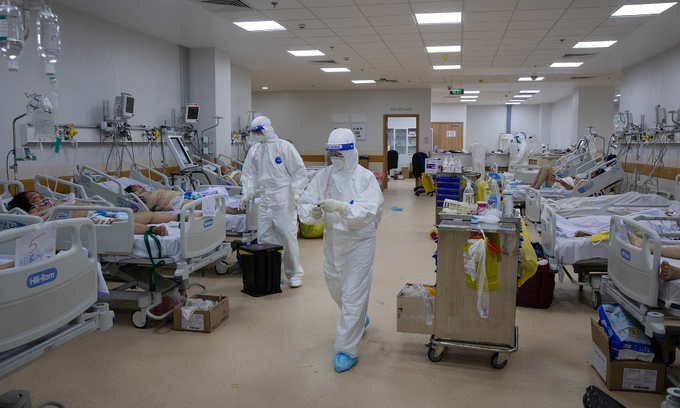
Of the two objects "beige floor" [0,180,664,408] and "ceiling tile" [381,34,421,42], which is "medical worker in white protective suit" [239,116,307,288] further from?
"ceiling tile" [381,34,421,42]

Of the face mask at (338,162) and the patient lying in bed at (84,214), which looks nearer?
the face mask at (338,162)

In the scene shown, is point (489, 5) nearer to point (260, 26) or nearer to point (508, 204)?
point (260, 26)

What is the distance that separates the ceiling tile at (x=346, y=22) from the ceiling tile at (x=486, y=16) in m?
1.35

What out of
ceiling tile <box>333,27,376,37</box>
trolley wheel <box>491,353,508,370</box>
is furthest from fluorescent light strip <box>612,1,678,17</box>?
trolley wheel <box>491,353,508,370</box>

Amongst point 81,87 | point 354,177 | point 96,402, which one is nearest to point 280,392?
point 96,402

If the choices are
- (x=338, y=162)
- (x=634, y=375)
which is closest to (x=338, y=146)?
(x=338, y=162)

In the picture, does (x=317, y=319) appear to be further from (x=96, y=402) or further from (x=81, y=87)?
(x=81, y=87)

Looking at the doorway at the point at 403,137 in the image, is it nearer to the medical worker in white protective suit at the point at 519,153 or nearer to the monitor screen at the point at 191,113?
the medical worker in white protective suit at the point at 519,153

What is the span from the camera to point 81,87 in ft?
21.2

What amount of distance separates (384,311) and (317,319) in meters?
0.61

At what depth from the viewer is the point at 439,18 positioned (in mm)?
6414

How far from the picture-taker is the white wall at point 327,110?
15.0 metres

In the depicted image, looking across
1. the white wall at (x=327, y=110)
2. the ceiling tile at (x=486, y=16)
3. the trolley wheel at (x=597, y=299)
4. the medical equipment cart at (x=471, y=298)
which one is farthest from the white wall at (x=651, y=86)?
the medical equipment cart at (x=471, y=298)

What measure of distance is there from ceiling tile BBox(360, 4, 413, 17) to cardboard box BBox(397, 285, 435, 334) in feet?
13.1
